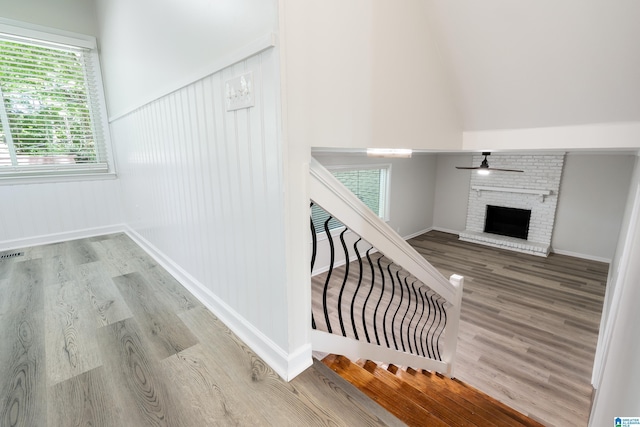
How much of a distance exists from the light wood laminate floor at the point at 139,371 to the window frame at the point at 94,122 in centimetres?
148

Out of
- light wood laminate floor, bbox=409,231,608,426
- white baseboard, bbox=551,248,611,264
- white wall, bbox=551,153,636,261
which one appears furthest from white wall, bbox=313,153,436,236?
white baseboard, bbox=551,248,611,264

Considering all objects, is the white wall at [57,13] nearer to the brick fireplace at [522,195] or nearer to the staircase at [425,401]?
the staircase at [425,401]

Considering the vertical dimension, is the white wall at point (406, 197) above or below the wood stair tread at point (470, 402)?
above

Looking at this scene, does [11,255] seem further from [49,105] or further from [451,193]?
[451,193]

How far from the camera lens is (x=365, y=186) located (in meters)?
5.64

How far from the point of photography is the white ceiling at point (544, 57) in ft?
4.04

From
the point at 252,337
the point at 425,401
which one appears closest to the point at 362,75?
the point at 252,337

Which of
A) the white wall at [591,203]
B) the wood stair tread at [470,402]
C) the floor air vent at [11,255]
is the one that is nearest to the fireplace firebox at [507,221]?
the white wall at [591,203]

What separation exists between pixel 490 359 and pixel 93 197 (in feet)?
16.2

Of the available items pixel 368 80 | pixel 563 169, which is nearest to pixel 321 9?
pixel 368 80

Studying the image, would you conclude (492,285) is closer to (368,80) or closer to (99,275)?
(368,80)

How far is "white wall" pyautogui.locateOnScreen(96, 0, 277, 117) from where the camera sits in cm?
115

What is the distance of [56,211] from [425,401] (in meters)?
4.05

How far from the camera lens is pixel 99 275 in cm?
232
